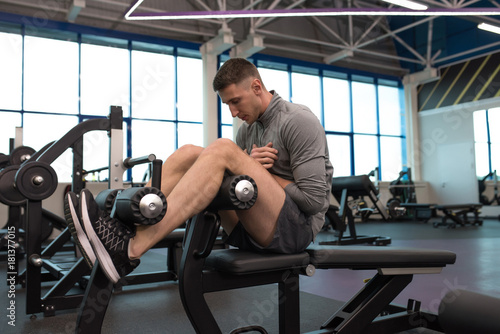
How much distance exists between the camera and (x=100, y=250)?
3.93ft

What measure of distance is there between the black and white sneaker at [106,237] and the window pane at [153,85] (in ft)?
20.8

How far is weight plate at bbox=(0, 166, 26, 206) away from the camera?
104 inches

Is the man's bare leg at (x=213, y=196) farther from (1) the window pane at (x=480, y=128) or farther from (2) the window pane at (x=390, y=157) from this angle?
(1) the window pane at (x=480, y=128)

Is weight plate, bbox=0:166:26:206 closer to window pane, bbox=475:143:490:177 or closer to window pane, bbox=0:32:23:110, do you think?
window pane, bbox=0:32:23:110

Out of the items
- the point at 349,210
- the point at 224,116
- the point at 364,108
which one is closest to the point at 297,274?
the point at 349,210

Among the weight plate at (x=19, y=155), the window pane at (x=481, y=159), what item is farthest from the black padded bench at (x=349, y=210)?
the window pane at (x=481, y=159)

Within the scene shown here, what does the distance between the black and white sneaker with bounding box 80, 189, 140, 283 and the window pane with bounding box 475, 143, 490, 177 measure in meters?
9.96

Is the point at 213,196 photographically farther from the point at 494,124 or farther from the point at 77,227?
the point at 494,124

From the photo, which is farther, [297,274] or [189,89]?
[189,89]

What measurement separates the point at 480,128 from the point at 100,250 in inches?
399

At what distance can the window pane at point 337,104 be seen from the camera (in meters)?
9.43

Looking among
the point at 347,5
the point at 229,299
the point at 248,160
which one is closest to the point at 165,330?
the point at 229,299

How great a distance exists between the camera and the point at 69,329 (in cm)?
190

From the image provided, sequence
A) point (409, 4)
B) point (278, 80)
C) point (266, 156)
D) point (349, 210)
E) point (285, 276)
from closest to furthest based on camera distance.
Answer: point (285, 276) < point (266, 156) < point (349, 210) < point (409, 4) < point (278, 80)
